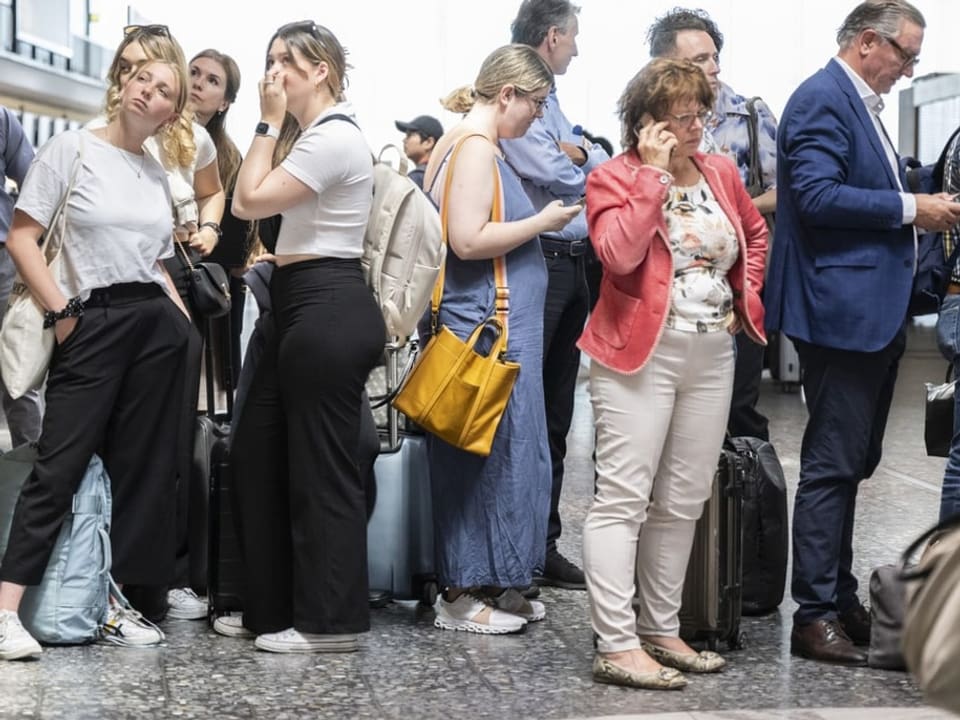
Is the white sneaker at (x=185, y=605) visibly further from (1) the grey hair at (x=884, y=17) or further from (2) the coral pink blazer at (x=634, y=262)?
(1) the grey hair at (x=884, y=17)

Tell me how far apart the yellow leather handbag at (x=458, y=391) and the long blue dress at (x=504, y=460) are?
97mm

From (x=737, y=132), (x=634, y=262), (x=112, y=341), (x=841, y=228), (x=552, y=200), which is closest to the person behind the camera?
(x=634, y=262)

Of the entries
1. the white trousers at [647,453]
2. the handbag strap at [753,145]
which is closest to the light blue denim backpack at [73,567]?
the white trousers at [647,453]

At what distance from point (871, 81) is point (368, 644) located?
6.48 ft

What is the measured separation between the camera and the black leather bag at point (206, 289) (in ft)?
16.0

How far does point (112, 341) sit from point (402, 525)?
3.23 feet

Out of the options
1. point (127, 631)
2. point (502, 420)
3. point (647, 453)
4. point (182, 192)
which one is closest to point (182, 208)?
point (182, 192)

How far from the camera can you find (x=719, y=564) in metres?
4.24

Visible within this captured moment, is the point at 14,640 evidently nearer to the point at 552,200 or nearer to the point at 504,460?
the point at 504,460

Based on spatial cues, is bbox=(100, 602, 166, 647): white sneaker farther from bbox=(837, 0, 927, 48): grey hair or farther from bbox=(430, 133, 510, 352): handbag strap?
bbox=(837, 0, 927, 48): grey hair

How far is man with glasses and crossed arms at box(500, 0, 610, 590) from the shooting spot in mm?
4754

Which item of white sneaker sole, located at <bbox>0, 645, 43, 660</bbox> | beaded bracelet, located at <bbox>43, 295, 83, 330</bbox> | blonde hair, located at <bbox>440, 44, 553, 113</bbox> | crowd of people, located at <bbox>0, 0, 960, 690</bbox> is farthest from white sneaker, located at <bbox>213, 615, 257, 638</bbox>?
blonde hair, located at <bbox>440, 44, 553, 113</bbox>

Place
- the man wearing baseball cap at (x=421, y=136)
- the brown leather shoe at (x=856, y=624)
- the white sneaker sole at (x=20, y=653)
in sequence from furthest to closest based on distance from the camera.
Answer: the man wearing baseball cap at (x=421, y=136)
the brown leather shoe at (x=856, y=624)
the white sneaker sole at (x=20, y=653)

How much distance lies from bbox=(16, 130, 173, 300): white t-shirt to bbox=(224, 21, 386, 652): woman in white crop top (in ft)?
1.09
